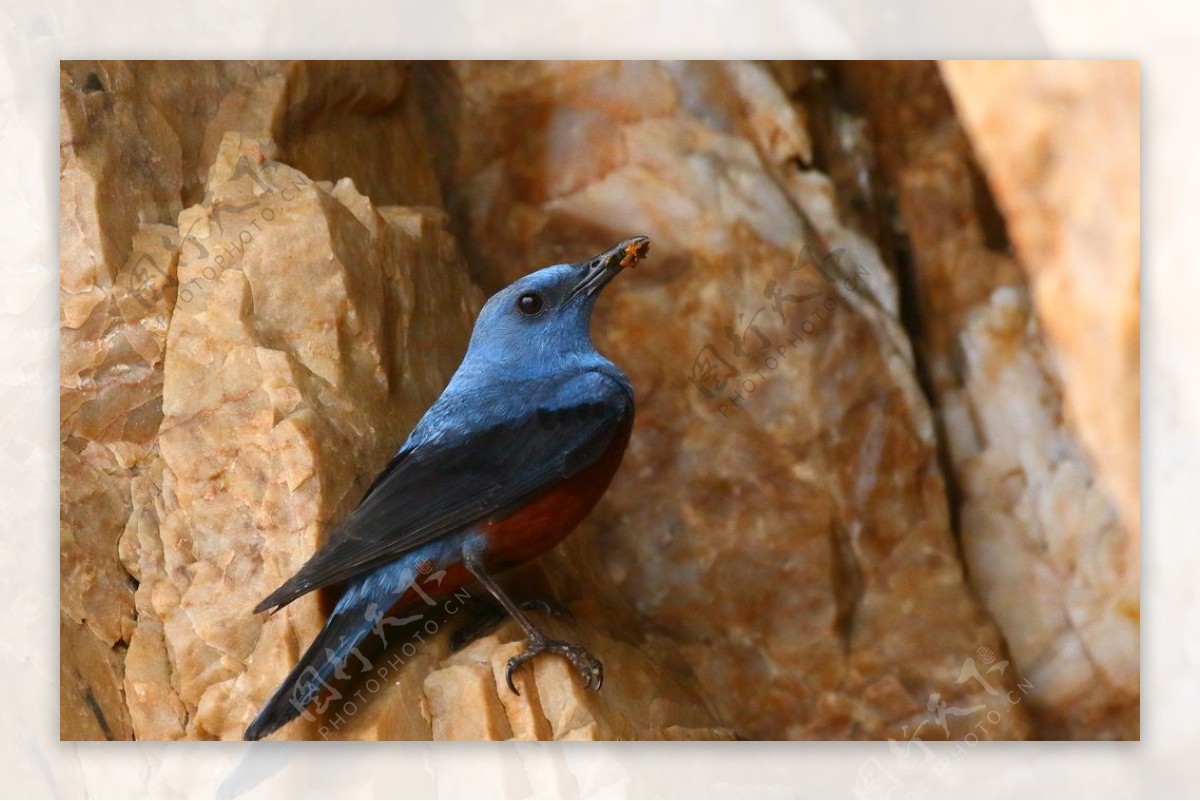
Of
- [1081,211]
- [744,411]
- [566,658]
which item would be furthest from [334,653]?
[1081,211]

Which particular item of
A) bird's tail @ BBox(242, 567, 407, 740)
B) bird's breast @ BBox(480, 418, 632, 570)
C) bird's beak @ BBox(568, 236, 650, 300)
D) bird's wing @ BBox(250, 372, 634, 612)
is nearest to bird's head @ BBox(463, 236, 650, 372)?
bird's beak @ BBox(568, 236, 650, 300)

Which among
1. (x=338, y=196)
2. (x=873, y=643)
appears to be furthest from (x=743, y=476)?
(x=338, y=196)

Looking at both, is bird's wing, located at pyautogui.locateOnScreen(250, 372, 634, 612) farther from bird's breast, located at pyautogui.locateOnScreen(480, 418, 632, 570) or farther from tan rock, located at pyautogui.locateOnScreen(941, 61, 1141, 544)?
tan rock, located at pyautogui.locateOnScreen(941, 61, 1141, 544)

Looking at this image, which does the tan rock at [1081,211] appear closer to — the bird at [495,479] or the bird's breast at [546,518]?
the bird at [495,479]

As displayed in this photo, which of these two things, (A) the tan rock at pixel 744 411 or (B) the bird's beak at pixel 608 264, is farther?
(A) the tan rock at pixel 744 411

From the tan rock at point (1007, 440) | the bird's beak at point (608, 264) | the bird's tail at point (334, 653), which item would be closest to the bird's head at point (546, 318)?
the bird's beak at point (608, 264)

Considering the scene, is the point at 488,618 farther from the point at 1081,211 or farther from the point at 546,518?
the point at 1081,211
